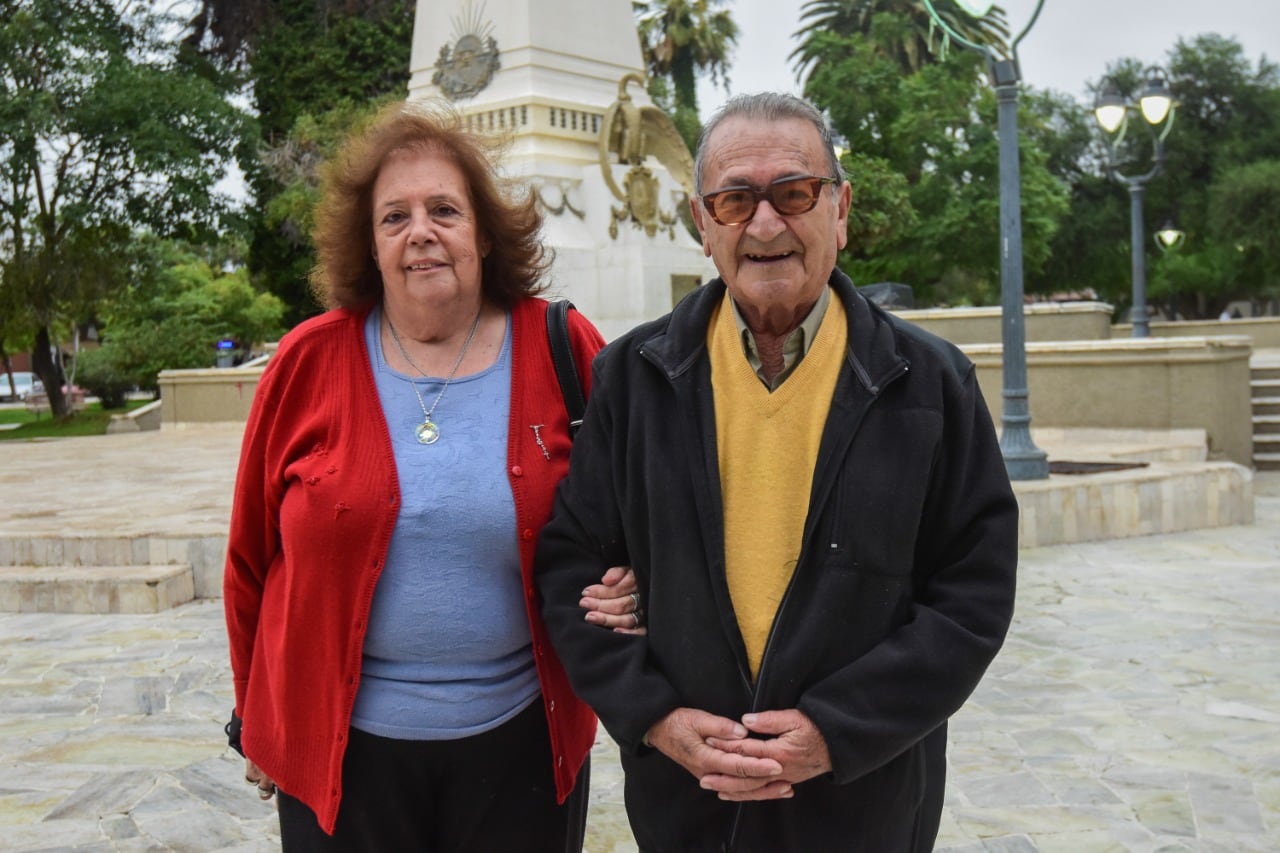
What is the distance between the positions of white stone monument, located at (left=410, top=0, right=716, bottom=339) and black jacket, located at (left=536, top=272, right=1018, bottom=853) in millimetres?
14106

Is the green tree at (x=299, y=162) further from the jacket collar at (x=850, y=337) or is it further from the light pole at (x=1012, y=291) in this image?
the jacket collar at (x=850, y=337)

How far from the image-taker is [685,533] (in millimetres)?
2045

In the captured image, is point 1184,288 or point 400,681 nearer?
point 400,681

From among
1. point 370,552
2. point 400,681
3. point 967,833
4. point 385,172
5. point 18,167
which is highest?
point 18,167

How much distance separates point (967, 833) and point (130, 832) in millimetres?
2697

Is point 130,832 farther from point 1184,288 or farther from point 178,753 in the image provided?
point 1184,288

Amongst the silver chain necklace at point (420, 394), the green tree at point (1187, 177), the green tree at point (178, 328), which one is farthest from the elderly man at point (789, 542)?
the green tree at point (1187, 177)

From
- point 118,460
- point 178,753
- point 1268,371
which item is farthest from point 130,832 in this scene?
point 1268,371

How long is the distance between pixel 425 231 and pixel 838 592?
1097 mm

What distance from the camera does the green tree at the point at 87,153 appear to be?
20609 millimetres

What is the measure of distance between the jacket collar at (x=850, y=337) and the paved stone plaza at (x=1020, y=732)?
2.12 metres

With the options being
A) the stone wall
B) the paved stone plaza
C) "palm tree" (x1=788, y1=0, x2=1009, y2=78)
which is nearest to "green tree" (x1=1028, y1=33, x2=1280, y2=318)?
"palm tree" (x1=788, y1=0, x2=1009, y2=78)

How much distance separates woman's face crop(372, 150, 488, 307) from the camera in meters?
2.41

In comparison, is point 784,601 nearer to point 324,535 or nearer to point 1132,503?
point 324,535
